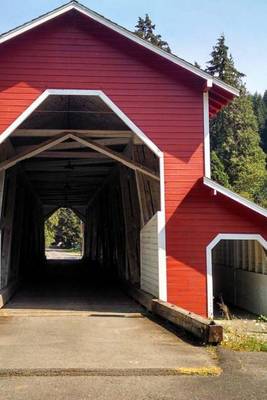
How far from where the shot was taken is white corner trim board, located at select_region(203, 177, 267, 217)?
12992mm

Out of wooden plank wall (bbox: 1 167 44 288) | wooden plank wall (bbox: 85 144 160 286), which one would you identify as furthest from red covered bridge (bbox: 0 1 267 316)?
wooden plank wall (bbox: 1 167 44 288)

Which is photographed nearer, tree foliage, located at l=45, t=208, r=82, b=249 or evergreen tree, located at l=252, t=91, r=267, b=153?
tree foliage, located at l=45, t=208, r=82, b=249

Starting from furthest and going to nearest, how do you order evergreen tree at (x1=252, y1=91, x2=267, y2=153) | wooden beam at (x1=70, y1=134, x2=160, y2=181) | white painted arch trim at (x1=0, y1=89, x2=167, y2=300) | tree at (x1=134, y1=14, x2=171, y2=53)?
1. evergreen tree at (x1=252, y1=91, x2=267, y2=153)
2. tree at (x1=134, y1=14, x2=171, y2=53)
3. wooden beam at (x1=70, y1=134, x2=160, y2=181)
4. white painted arch trim at (x1=0, y1=89, x2=167, y2=300)

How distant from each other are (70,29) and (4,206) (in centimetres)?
557

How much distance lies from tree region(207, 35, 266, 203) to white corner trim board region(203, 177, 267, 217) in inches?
1834

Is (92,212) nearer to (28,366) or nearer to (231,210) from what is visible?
(231,210)

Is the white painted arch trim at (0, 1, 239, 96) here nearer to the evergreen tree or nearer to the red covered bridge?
the red covered bridge

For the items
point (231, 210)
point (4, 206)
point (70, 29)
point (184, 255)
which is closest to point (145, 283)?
point (184, 255)

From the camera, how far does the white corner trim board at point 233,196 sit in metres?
13.0

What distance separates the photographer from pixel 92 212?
33.6m

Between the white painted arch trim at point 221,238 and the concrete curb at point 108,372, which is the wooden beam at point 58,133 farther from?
the concrete curb at point 108,372

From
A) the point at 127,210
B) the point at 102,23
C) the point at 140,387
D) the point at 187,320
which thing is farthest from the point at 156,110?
the point at 140,387

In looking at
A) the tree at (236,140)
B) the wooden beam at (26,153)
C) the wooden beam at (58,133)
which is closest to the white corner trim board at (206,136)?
the wooden beam at (58,133)

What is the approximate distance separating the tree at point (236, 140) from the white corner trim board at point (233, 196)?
46589 millimetres
